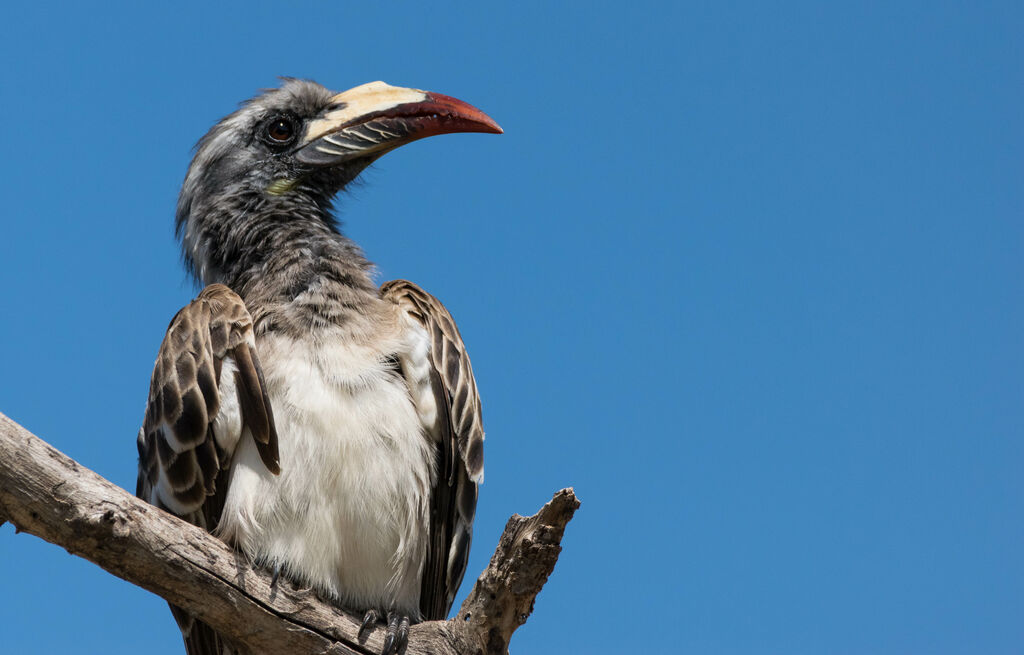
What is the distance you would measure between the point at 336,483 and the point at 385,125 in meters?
2.70

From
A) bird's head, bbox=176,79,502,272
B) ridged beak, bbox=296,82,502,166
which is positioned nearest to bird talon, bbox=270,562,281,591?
bird's head, bbox=176,79,502,272

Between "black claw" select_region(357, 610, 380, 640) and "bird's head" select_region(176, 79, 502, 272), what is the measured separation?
104 inches

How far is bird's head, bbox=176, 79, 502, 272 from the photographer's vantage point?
6.64 metres

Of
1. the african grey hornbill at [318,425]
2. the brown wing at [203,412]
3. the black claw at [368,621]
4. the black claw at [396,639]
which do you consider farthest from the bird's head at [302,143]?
the black claw at [396,639]

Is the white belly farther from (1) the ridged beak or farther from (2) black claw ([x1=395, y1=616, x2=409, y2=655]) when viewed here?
(1) the ridged beak

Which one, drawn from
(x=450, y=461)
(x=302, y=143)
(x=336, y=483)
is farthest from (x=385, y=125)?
(x=336, y=483)

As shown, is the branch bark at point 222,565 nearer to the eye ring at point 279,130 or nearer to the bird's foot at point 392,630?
A: the bird's foot at point 392,630

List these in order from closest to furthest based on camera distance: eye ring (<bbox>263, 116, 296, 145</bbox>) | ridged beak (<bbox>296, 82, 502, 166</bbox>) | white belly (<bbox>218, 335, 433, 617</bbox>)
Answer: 1. white belly (<bbox>218, 335, 433, 617</bbox>)
2. ridged beak (<bbox>296, 82, 502, 166</bbox>)
3. eye ring (<bbox>263, 116, 296, 145</bbox>)

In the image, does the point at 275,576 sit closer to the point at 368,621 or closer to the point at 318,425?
the point at 368,621

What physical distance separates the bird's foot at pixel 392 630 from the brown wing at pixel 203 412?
91 centimetres

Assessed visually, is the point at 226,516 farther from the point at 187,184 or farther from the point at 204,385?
the point at 187,184

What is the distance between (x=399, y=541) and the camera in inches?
211

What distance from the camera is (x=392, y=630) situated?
5.16m

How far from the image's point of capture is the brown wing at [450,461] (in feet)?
18.5
